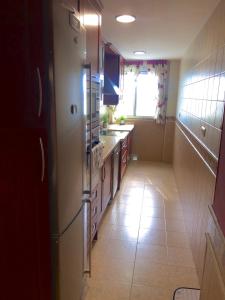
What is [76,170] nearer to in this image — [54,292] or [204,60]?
[54,292]

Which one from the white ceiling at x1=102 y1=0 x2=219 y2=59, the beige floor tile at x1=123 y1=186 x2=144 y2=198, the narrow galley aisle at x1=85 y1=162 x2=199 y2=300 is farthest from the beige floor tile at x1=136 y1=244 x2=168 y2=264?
the white ceiling at x1=102 y1=0 x2=219 y2=59

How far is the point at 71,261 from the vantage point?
1.55 meters

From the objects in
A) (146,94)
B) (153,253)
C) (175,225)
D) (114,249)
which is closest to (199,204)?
(153,253)

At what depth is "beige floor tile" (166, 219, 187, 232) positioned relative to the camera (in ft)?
9.46

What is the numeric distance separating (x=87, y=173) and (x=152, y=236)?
1.35 m

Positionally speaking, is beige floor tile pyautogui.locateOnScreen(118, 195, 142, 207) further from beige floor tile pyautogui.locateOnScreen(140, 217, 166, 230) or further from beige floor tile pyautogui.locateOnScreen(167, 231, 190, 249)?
beige floor tile pyautogui.locateOnScreen(167, 231, 190, 249)

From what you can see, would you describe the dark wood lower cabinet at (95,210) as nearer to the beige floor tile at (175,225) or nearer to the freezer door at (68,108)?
the freezer door at (68,108)

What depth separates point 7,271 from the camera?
1386mm

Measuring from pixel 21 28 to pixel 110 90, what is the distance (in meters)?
3.02

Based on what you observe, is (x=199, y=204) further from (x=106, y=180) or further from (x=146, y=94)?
(x=146, y=94)

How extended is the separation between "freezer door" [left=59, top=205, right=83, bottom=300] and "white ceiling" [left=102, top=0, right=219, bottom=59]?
186 centimetres

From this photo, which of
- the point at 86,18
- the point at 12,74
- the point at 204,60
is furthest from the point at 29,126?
the point at 204,60

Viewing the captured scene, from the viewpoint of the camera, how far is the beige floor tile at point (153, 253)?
7.65 ft

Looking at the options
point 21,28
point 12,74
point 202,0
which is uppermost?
Result: point 202,0
